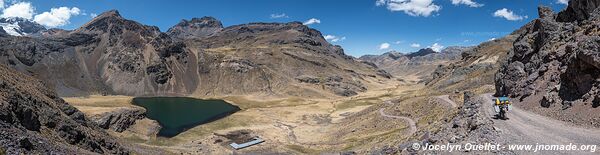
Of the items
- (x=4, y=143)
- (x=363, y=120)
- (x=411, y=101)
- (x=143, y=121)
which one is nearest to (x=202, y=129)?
(x=143, y=121)

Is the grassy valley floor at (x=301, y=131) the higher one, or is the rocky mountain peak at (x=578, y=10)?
the rocky mountain peak at (x=578, y=10)

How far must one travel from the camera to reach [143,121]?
4040 inches

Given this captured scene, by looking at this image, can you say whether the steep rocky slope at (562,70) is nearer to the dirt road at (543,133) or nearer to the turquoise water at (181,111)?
the dirt road at (543,133)

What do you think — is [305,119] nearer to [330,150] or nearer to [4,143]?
[330,150]

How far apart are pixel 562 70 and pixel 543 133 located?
15.1m

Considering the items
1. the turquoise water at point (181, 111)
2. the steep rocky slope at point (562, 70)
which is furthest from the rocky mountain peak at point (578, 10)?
the turquoise water at point (181, 111)

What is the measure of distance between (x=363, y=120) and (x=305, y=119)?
3365 cm

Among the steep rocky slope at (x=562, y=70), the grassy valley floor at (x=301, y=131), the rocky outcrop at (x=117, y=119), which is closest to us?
the steep rocky slope at (x=562, y=70)

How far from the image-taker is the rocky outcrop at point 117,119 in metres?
91.2

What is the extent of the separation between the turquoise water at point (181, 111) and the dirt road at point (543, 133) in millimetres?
79767

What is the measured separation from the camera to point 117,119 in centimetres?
9419

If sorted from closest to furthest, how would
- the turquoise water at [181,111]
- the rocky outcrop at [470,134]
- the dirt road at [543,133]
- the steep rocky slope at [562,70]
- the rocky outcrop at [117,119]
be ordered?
the dirt road at [543,133], the rocky outcrop at [470,134], the steep rocky slope at [562,70], the rocky outcrop at [117,119], the turquoise water at [181,111]

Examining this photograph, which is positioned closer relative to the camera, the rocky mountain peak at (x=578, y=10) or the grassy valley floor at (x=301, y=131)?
the rocky mountain peak at (x=578, y=10)

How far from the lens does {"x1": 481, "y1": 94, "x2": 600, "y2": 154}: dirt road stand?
1003 inches
